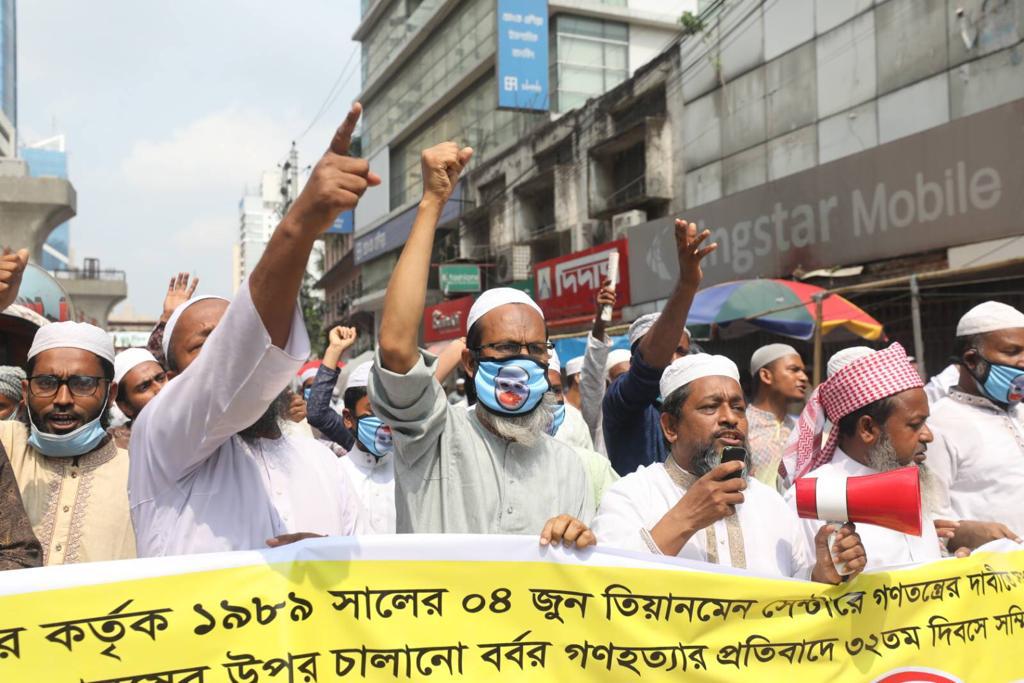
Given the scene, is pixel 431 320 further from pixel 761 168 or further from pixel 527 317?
pixel 527 317

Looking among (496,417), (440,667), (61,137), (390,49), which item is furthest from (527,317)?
(61,137)

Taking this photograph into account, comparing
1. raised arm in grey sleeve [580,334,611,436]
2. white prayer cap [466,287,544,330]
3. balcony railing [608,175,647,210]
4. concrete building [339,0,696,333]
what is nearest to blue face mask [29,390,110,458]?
white prayer cap [466,287,544,330]

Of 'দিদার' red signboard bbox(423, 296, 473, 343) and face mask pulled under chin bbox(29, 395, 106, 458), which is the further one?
'দিদার' red signboard bbox(423, 296, 473, 343)

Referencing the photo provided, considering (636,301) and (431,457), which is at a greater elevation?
(636,301)

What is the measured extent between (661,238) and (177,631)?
12394mm

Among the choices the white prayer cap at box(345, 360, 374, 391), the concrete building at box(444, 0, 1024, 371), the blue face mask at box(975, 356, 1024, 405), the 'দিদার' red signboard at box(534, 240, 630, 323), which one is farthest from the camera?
the 'দিদার' red signboard at box(534, 240, 630, 323)

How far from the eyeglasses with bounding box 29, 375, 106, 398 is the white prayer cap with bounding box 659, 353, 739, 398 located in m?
1.86

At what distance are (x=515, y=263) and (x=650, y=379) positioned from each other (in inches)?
774

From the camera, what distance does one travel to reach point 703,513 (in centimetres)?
226

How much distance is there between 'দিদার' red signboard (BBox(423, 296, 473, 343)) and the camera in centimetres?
2036

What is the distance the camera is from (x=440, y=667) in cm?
209

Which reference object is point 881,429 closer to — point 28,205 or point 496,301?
point 496,301

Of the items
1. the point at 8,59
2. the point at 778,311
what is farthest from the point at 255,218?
the point at 778,311

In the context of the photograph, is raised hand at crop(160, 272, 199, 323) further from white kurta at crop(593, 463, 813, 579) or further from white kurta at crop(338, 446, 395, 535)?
white kurta at crop(593, 463, 813, 579)
